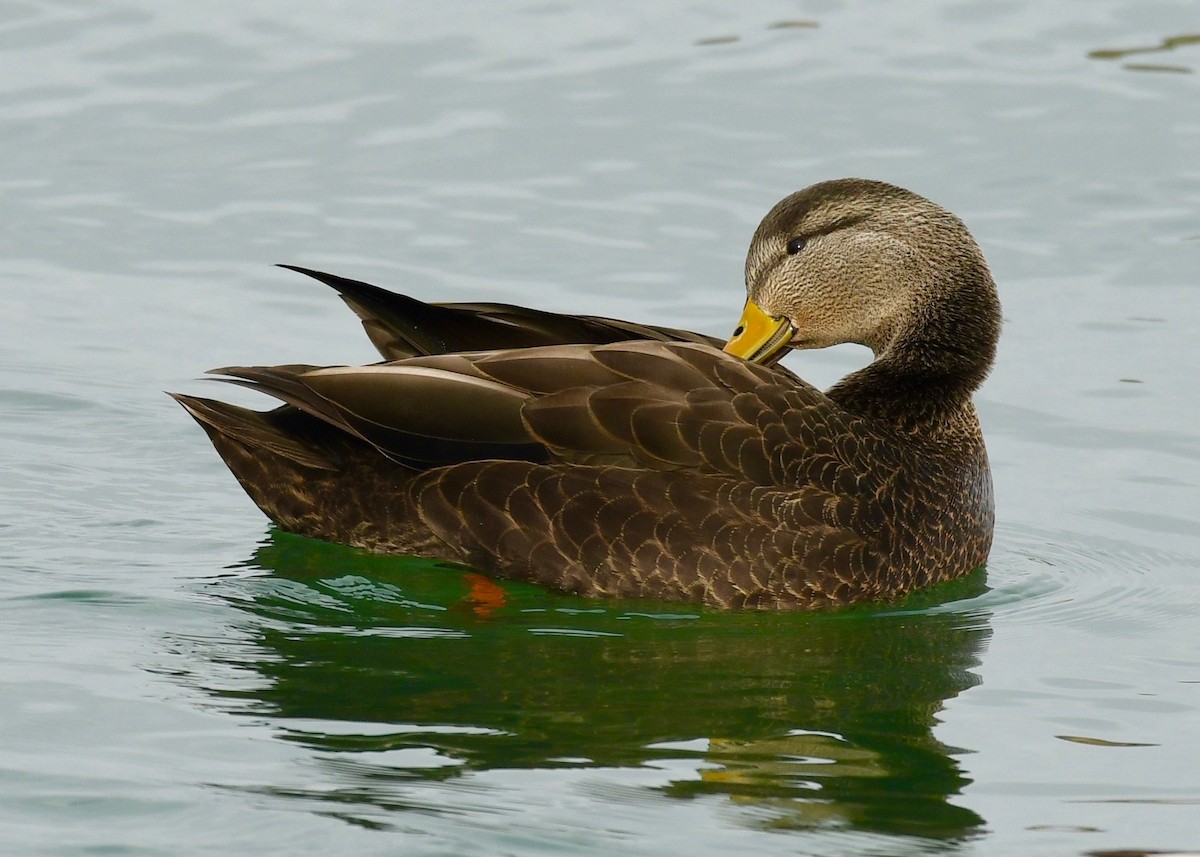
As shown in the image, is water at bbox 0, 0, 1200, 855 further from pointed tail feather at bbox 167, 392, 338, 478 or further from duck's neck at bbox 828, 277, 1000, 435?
duck's neck at bbox 828, 277, 1000, 435

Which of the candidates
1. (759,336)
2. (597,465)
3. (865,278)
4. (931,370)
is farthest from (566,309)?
(597,465)

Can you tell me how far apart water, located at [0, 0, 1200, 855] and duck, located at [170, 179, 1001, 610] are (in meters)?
0.18

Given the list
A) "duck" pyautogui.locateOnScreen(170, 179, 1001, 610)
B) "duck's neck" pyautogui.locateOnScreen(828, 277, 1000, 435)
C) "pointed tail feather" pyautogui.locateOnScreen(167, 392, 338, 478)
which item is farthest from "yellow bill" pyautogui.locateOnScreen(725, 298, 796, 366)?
"pointed tail feather" pyautogui.locateOnScreen(167, 392, 338, 478)

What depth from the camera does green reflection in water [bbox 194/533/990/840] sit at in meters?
6.11

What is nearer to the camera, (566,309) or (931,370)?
(931,370)

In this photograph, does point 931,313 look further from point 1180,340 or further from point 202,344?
point 202,344

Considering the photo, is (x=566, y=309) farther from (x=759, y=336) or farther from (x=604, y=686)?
(x=604, y=686)

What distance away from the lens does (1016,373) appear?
10570 millimetres

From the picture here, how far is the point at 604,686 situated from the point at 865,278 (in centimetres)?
240

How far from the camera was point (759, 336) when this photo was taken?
8.47 meters

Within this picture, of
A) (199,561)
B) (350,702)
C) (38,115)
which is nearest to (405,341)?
(199,561)

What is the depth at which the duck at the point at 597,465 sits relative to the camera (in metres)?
7.64

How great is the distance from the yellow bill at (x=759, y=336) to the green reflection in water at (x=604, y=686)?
3.92 ft

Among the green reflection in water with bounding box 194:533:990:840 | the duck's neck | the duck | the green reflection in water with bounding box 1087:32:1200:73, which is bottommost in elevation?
the green reflection in water with bounding box 194:533:990:840
